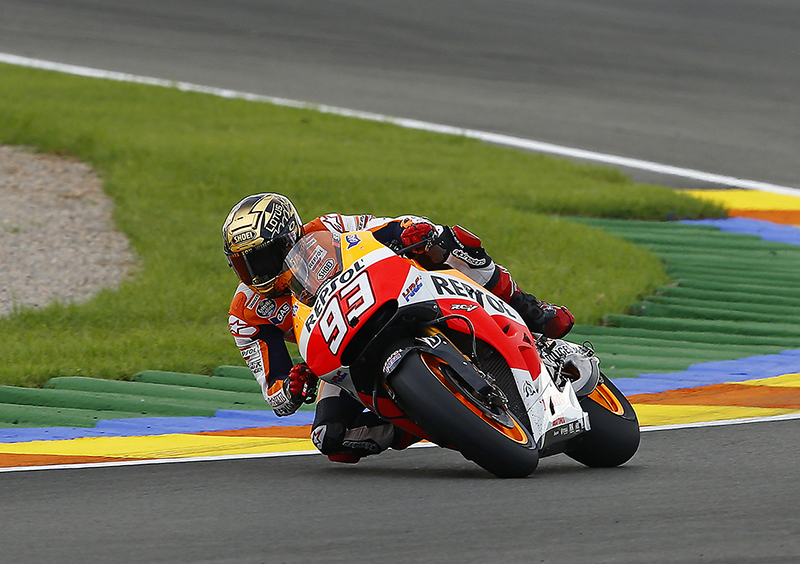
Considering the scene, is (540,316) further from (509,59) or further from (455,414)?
(509,59)

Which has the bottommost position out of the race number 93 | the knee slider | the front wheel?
the knee slider

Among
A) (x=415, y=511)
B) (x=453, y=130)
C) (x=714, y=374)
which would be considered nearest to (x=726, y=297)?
(x=714, y=374)

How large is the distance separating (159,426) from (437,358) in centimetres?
258

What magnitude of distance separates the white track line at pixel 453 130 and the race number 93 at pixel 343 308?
10603mm

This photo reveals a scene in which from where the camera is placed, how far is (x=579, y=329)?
29.5 feet

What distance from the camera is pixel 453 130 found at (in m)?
16.7

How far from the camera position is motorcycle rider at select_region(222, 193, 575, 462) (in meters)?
5.31

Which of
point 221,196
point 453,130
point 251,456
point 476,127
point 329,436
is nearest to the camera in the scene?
point 329,436

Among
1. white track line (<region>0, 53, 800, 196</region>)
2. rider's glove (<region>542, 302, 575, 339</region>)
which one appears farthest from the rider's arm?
white track line (<region>0, 53, 800, 196</region>)

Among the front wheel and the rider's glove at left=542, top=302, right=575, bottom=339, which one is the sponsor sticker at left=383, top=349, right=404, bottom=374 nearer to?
the front wheel

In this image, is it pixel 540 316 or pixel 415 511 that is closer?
pixel 415 511

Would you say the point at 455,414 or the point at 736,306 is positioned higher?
the point at 455,414

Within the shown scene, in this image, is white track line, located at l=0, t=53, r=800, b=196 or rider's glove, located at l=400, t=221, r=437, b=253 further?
white track line, located at l=0, t=53, r=800, b=196

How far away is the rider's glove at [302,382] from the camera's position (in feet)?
17.5
